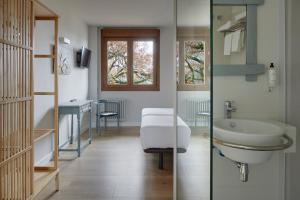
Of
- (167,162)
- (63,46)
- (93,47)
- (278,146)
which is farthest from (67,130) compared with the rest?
(278,146)

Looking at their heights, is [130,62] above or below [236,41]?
above

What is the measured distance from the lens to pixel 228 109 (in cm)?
165

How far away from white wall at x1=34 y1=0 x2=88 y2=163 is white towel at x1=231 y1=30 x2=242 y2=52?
8.11 ft

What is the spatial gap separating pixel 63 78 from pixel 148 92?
2483mm

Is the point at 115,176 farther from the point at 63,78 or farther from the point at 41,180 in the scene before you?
the point at 63,78

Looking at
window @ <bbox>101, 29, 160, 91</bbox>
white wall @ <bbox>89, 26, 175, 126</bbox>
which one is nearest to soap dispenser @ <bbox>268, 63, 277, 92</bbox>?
white wall @ <bbox>89, 26, 175, 126</bbox>

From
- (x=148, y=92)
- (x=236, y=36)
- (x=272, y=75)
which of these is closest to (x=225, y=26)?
(x=236, y=36)

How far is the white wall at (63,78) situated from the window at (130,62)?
593 mm

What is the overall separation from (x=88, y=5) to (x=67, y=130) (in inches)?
89.7

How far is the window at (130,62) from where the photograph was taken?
6.30m

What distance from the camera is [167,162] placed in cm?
348

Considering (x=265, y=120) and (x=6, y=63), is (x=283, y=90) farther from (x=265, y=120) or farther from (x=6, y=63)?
(x=6, y=63)

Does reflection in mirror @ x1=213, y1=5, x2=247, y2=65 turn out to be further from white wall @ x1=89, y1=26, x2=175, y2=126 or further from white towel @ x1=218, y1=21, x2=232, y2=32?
white wall @ x1=89, y1=26, x2=175, y2=126

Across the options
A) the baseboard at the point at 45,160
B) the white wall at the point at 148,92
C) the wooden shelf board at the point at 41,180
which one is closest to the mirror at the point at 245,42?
the wooden shelf board at the point at 41,180
